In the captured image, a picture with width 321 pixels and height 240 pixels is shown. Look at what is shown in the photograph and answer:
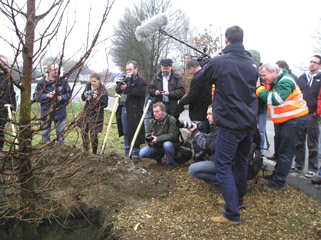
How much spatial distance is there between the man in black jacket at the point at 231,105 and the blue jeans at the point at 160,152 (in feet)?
6.20

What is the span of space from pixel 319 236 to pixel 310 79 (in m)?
3.42

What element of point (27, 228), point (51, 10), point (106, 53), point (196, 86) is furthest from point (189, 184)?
point (51, 10)

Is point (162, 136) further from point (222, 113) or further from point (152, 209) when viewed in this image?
point (222, 113)

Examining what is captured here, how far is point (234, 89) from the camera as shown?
10.4ft

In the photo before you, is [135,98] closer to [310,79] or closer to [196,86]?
[196,86]

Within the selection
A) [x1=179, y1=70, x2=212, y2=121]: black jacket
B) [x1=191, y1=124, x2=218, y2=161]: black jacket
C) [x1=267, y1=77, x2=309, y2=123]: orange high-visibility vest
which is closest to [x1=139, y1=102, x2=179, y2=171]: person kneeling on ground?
[x1=179, y1=70, x2=212, y2=121]: black jacket

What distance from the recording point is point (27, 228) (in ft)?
10.5

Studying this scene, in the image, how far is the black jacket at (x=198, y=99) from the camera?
5137 millimetres

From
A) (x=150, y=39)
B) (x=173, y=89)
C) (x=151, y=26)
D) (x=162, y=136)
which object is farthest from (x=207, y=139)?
(x=150, y=39)

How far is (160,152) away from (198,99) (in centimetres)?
115

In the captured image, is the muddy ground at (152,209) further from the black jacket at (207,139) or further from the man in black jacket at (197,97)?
the man in black jacket at (197,97)

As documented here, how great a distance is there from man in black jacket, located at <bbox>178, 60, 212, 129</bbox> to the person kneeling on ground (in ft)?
1.26

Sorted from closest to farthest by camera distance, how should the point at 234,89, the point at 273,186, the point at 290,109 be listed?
the point at 234,89, the point at 290,109, the point at 273,186

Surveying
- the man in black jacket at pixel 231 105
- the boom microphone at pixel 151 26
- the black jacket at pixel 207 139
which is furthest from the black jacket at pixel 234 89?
the boom microphone at pixel 151 26
